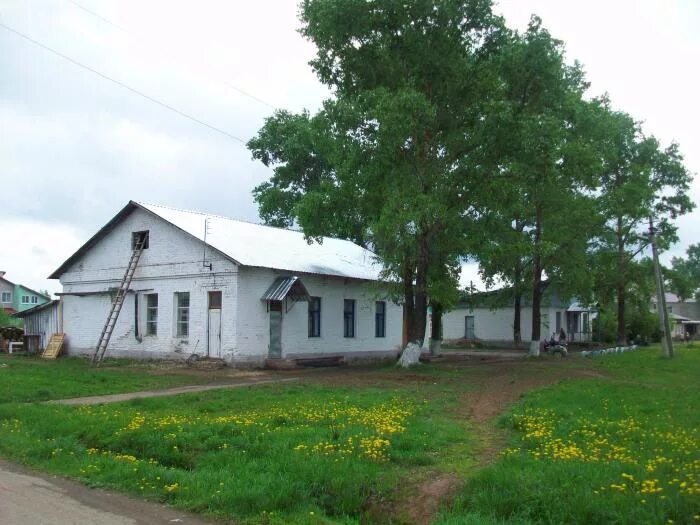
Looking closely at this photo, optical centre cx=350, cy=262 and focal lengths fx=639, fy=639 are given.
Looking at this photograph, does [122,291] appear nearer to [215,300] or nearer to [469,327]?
[215,300]

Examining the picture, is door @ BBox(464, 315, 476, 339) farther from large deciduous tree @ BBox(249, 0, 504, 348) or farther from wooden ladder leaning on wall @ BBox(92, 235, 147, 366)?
wooden ladder leaning on wall @ BBox(92, 235, 147, 366)

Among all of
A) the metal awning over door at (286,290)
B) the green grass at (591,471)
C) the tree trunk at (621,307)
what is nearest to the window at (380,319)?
the metal awning over door at (286,290)

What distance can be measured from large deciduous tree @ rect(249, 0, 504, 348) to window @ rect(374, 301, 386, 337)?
825 cm

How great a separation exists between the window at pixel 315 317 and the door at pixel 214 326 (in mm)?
4531

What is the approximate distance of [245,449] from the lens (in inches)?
336

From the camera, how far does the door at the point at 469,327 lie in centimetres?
5175

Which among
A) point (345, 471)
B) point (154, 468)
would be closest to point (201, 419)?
point (154, 468)

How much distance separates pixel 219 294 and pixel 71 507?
59.4 feet

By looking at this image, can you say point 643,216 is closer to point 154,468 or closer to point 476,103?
point 476,103

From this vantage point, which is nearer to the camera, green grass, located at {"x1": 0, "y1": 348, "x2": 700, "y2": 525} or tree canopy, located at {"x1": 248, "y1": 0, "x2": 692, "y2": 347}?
green grass, located at {"x1": 0, "y1": 348, "x2": 700, "y2": 525}

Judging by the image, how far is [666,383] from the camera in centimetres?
1844

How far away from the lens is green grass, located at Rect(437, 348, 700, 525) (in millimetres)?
5801

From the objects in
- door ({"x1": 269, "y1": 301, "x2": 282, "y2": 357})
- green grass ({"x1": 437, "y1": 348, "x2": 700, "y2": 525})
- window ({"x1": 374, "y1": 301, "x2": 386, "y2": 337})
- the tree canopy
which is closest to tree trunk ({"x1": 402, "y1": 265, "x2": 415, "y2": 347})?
the tree canopy

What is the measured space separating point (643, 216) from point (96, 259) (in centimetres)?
3196
